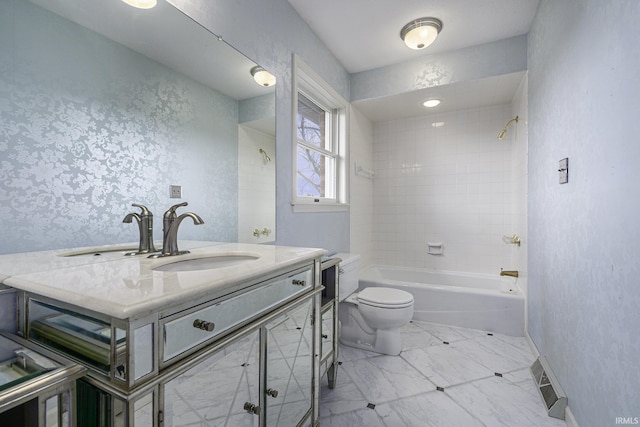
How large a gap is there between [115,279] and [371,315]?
1.76m

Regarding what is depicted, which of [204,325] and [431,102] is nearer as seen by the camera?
[204,325]

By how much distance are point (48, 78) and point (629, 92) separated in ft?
5.93

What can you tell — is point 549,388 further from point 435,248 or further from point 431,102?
point 431,102

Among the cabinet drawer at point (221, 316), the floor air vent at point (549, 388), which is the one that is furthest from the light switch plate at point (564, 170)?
the cabinet drawer at point (221, 316)

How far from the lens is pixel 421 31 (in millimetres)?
2193

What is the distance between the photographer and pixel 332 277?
5.77 feet

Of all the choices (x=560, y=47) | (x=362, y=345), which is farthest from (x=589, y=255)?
(x=362, y=345)

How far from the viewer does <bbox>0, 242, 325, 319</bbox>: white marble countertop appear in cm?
60

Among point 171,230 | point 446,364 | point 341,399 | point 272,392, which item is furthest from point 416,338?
point 171,230

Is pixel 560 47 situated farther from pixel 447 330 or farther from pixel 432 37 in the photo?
pixel 447 330

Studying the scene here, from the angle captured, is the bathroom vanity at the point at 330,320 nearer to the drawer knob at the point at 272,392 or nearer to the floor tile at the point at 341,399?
the floor tile at the point at 341,399

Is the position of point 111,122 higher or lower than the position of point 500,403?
higher

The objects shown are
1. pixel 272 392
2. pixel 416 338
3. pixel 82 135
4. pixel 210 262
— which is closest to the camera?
pixel 82 135

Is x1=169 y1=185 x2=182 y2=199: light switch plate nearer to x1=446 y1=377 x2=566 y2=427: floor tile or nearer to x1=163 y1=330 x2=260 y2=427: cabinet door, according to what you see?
x1=163 y1=330 x2=260 y2=427: cabinet door
